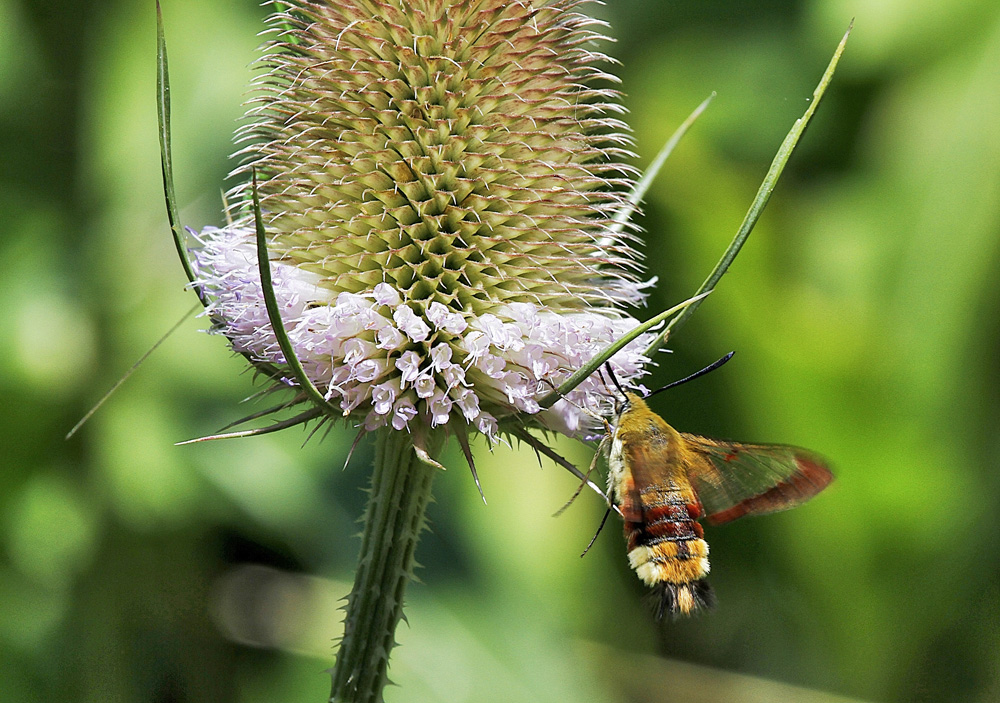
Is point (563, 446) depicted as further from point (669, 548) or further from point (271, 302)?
point (271, 302)

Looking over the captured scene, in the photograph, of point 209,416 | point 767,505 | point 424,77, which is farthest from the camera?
point 209,416

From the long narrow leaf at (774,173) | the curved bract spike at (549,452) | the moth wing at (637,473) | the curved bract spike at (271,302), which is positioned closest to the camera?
the curved bract spike at (271,302)

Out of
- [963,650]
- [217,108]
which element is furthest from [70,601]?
[963,650]

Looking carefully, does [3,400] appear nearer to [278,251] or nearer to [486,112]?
[278,251]

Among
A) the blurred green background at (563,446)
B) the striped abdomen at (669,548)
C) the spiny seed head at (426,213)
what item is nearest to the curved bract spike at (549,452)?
the spiny seed head at (426,213)

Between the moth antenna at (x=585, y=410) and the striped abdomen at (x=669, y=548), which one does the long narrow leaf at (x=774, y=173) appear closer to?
the moth antenna at (x=585, y=410)

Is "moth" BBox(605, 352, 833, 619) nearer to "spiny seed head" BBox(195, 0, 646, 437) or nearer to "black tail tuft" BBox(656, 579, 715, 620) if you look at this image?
"black tail tuft" BBox(656, 579, 715, 620)
